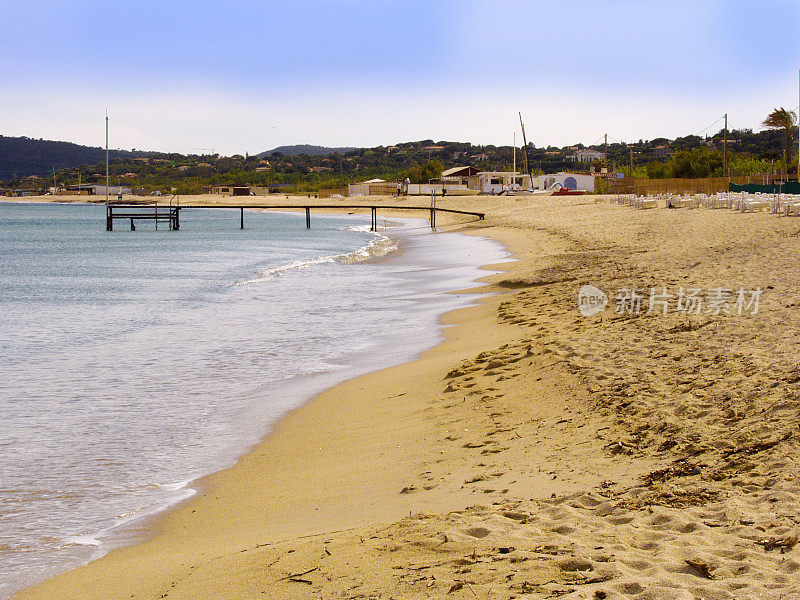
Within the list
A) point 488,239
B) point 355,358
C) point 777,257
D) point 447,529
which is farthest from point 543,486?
point 488,239

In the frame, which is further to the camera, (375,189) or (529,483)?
(375,189)

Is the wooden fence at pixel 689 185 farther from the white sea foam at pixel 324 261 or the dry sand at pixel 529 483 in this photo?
the dry sand at pixel 529 483

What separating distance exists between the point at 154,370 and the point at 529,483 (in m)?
6.82

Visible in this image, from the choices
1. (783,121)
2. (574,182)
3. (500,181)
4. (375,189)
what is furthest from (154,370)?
(375,189)

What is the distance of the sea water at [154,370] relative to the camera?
590 centimetres

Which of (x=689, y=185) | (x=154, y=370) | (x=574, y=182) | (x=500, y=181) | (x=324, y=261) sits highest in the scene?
(x=500, y=181)

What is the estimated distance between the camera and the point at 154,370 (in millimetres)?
10500

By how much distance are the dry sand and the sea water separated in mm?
566

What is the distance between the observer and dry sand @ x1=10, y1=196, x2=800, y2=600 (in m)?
3.72

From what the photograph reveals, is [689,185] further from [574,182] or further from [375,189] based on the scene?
[375,189]

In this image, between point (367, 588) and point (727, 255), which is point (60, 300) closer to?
point (727, 255)

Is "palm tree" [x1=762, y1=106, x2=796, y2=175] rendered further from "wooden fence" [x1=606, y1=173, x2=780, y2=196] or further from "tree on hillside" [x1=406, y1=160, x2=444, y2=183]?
"tree on hillside" [x1=406, y1=160, x2=444, y2=183]

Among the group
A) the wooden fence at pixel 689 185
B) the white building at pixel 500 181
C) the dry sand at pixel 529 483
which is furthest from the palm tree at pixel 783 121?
the dry sand at pixel 529 483

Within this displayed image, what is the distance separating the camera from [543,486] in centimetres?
500
